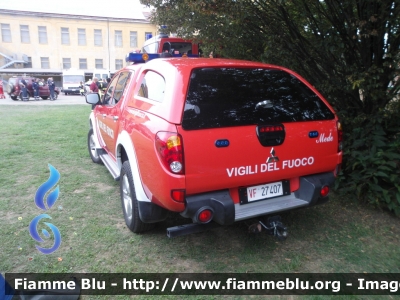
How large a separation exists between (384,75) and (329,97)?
3.06ft

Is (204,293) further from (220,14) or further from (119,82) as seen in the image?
(220,14)

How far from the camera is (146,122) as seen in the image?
9.53 feet

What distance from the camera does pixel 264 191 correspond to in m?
2.91

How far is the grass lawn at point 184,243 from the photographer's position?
9.57ft

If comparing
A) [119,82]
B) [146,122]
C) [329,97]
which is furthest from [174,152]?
[329,97]

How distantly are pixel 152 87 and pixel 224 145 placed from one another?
1125mm

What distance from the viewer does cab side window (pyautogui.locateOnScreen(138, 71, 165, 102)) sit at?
3.03 metres

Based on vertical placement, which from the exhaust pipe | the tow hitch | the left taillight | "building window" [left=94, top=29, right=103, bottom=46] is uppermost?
"building window" [left=94, top=29, right=103, bottom=46]

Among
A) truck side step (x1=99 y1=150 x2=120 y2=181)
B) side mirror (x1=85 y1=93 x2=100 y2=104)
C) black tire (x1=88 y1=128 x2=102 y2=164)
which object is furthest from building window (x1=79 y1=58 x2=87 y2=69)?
truck side step (x1=99 y1=150 x2=120 y2=181)

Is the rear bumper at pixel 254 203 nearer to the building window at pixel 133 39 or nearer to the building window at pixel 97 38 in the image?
the building window at pixel 133 39

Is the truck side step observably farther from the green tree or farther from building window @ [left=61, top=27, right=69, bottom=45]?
building window @ [left=61, top=27, right=69, bottom=45]

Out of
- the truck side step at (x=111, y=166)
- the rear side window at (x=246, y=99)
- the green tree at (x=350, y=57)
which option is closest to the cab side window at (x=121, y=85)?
the truck side step at (x=111, y=166)

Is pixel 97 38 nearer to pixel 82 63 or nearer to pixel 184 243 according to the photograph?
pixel 82 63

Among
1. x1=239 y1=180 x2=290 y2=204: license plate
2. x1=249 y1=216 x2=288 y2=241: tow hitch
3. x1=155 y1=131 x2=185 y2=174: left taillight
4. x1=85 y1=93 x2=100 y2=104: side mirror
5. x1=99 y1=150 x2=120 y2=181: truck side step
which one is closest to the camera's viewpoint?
x1=155 y1=131 x2=185 y2=174: left taillight
